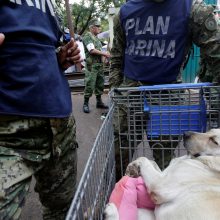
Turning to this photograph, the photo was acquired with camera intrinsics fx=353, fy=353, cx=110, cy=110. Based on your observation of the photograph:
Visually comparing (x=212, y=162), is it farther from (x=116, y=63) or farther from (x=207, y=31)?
(x=116, y=63)

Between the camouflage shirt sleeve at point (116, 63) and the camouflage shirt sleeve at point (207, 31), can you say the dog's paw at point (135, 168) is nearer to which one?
the camouflage shirt sleeve at point (207, 31)

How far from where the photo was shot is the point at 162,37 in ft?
9.94

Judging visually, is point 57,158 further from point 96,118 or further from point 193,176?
point 96,118

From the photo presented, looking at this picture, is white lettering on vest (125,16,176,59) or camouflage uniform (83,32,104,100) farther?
camouflage uniform (83,32,104,100)

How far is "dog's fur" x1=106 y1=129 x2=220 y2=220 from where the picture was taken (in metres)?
2.02

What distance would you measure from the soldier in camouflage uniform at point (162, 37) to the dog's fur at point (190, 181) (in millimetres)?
585

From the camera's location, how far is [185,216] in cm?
200

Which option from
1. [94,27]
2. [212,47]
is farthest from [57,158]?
[94,27]

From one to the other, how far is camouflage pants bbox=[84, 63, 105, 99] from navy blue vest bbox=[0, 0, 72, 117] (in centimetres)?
610

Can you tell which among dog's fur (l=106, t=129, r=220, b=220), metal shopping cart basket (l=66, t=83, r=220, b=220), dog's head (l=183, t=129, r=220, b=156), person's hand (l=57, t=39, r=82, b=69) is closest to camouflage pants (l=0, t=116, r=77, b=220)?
metal shopping cart basket (l=66, t=83, r=220, b=220)

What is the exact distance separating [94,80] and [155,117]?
5.78 meters

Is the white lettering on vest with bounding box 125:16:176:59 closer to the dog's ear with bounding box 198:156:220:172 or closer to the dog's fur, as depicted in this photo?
the dog's fur

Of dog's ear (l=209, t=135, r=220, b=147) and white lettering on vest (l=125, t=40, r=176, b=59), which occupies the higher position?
white lettering on vest (l=125, t=40, r=176, b=59)

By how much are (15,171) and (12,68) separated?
0.56 metres
